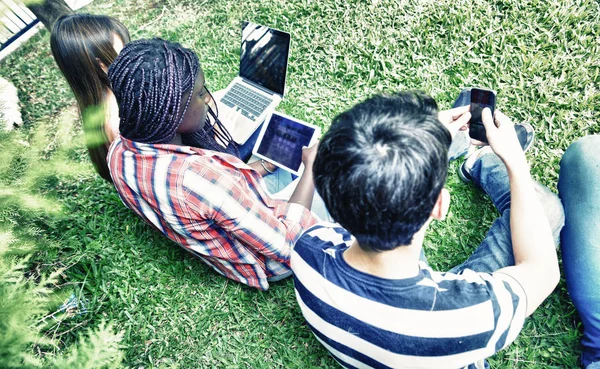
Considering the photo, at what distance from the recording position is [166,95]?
189 centimetres

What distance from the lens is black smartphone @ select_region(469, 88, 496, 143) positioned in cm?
214

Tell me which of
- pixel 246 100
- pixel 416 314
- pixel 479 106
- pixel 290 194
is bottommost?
pixel 290 194

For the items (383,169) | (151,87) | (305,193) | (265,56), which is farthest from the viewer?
(265,56)

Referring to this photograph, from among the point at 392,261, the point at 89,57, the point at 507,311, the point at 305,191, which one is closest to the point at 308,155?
the point at 305,191

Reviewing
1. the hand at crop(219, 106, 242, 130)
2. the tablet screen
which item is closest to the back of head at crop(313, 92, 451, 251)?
the tablet screen

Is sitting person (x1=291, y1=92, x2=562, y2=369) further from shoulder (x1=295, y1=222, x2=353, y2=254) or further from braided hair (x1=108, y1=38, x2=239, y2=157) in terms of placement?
braided hair (x1=108, y1=38, x2=239, y2=157)

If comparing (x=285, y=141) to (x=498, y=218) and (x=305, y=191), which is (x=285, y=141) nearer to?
(x=305, y=191)

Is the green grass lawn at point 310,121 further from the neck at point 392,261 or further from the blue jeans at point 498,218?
the neck at point 392,261

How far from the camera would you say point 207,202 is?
74.6 inches

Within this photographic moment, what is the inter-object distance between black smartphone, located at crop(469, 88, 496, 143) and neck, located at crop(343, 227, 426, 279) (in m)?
1.06

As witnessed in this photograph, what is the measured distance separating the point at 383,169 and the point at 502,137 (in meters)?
1.13

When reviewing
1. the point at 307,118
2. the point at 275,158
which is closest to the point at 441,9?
the point at 307,118

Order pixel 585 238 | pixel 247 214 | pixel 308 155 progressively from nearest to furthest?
1. pixel 247 214
2. pixel 585 238
3. pixel 308 155

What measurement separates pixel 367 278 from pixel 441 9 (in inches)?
121
